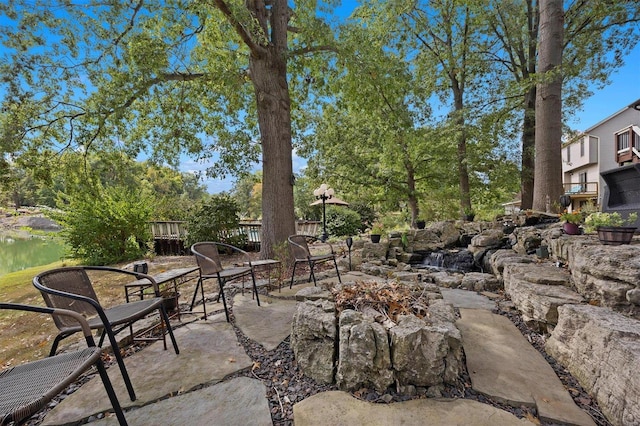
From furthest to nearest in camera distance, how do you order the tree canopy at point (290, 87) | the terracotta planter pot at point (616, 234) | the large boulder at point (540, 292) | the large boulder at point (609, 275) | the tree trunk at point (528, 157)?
the tree trunk at point (528, 157)
the tree canopy at point (290, 87)
the terracotta planter pot at point (616, 234)
the large boulder at point (540, 292)
the large boulder at point (609, 275)

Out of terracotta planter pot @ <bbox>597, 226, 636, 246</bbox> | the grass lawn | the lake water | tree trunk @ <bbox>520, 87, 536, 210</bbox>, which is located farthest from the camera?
the lake water

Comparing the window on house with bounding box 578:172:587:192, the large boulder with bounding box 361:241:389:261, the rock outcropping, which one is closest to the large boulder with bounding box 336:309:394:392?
the rock outcropping

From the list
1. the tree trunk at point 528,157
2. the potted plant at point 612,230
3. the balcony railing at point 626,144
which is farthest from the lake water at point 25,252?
the balcony railing at point 626,144

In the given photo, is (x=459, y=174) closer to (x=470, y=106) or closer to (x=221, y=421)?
(x=470, y=106)

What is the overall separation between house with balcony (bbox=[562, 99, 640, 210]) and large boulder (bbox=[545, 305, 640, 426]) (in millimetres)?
13573

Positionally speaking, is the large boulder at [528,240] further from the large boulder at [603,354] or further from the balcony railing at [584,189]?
the balcony railing at [584,189]

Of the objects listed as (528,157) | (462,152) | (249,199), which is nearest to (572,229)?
(528,157)

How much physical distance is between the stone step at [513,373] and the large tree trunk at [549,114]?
502 centimetres

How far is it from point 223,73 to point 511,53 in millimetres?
9103

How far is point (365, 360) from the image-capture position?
1.55 metres

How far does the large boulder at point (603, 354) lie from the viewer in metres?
1.28

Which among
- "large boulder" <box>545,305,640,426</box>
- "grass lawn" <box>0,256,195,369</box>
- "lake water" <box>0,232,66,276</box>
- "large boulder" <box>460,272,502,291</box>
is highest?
"large boulder" <box>545,305,640,426</box>

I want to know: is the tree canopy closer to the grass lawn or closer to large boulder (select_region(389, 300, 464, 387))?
the grass lawn

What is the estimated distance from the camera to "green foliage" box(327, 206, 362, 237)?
439 inches
